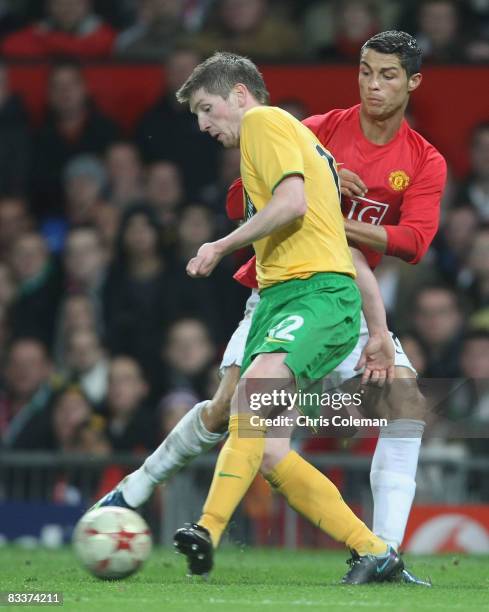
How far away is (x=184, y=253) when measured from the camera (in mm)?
11414

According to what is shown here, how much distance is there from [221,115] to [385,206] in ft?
3.05

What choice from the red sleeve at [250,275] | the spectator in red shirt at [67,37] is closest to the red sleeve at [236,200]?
the red sleeve at [250,275]

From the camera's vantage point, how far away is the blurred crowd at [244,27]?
12.5 meters

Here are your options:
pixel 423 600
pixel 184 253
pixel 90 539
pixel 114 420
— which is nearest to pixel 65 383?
pixel 114 420

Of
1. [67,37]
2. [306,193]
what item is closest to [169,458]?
[306,193]

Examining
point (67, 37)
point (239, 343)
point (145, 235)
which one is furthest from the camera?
point (67, 37)

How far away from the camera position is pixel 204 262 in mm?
5766

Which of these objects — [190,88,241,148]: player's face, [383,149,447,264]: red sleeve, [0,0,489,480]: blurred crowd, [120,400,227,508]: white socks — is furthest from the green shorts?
[0,0,489,480]: blurred crowd

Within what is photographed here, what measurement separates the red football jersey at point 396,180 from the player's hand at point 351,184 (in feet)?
0.39

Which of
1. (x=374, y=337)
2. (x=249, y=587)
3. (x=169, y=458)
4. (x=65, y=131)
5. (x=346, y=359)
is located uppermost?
(x=374, y=337)

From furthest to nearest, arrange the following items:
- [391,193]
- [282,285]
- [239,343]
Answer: [239,343]
[391,193]
[282,285]

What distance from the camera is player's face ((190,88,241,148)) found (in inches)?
250

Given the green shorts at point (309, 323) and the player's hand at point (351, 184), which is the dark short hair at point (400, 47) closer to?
the player's hand at point (351, 184)

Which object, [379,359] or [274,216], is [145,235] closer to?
[379,359]
